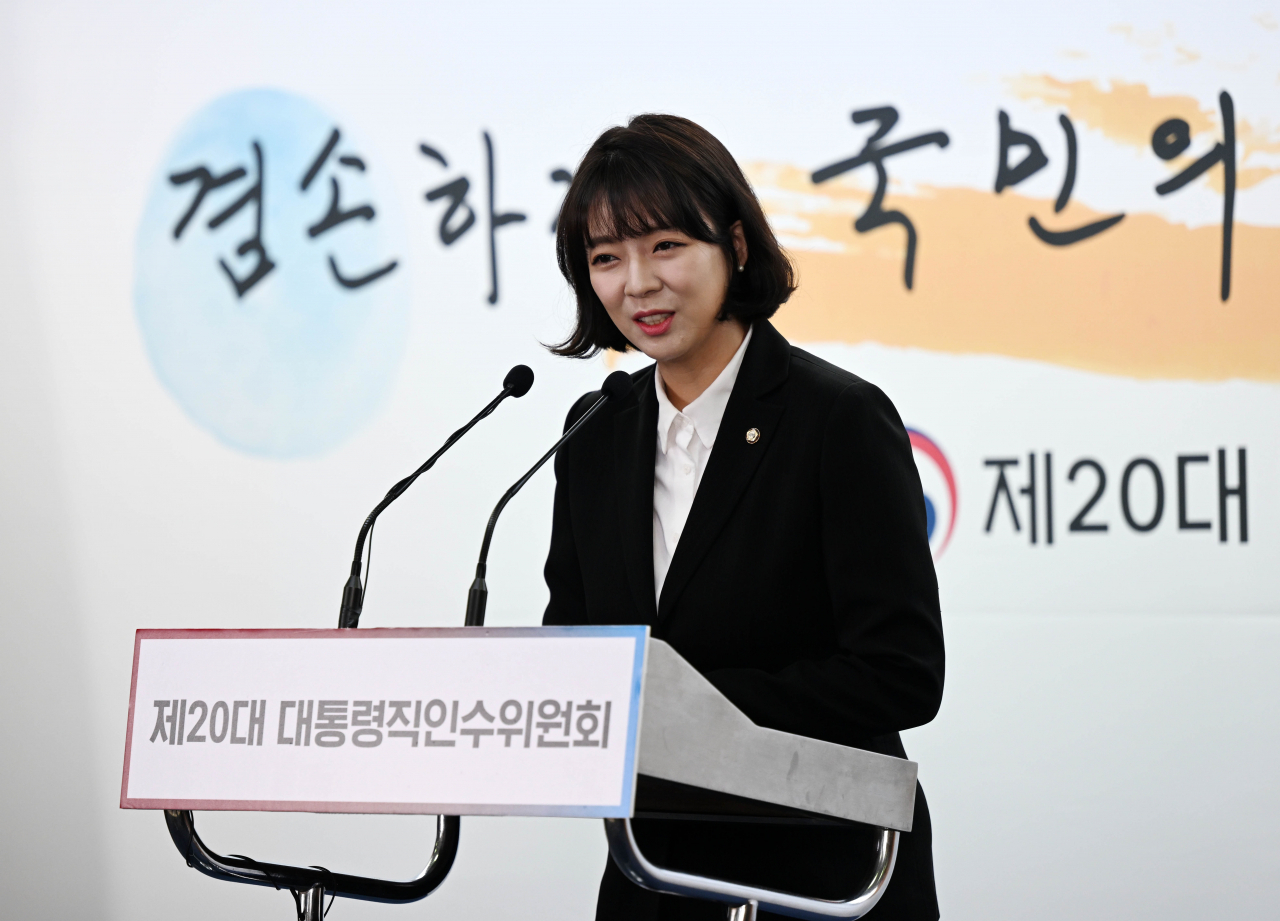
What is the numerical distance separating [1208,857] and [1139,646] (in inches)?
16.4

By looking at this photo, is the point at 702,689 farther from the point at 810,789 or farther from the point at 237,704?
the point at 237,704

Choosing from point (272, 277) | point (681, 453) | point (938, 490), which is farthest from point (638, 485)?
point (272, 277)

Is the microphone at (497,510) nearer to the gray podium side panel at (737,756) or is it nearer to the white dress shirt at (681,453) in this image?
the white dress shirt at (681,453)

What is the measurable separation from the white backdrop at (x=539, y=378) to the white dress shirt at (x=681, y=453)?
3.89 feet

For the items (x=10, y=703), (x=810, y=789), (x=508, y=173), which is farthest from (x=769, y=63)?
(x=10, y=703)

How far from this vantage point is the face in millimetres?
1333

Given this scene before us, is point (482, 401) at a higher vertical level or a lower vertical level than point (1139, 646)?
higher

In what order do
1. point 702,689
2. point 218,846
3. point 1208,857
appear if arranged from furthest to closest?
point 218,846 < point 1208,857 < point 702,689

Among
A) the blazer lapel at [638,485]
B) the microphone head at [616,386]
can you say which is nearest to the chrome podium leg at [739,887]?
the blazer lapel at [638,485]

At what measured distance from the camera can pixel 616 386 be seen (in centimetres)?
130

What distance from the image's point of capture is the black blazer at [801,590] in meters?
1.17

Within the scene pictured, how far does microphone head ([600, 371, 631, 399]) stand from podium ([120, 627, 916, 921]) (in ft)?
1.44

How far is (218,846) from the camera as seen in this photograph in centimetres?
280

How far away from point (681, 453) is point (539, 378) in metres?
1.32
